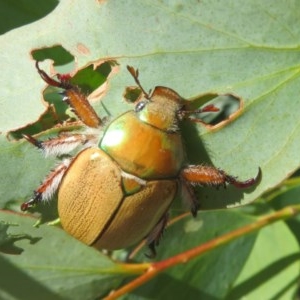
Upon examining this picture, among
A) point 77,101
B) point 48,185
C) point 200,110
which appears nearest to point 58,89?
point 77,101

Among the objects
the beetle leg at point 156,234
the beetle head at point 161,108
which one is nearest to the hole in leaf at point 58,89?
the beetle head at point 161,108

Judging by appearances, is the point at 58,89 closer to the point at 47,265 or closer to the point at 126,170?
the point at 126,170

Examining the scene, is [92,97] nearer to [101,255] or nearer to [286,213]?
[101,255]

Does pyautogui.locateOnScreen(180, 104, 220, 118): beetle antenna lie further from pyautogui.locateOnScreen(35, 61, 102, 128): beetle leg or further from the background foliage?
pyautogui.locateOnScreen(35, 61, 102, 128): beetle leg

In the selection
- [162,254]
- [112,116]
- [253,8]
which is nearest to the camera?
[253,8]

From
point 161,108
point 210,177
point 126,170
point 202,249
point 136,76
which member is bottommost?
point 202,249

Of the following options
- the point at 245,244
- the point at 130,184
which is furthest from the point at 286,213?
the point at 130,184

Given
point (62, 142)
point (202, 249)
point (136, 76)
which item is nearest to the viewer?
point (136, 76)
